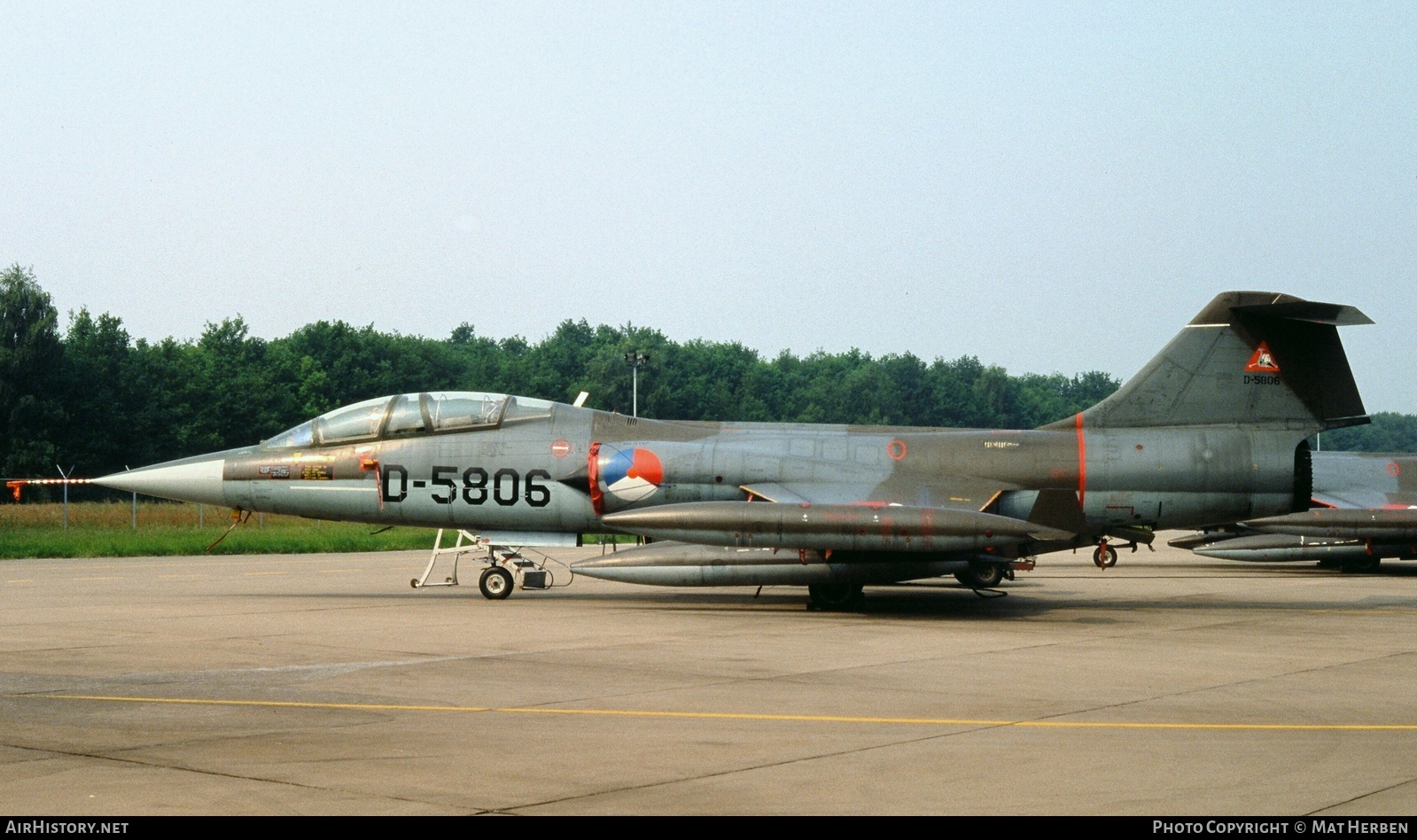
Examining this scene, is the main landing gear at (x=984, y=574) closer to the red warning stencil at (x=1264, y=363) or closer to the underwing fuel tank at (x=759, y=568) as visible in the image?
the underwing fuel tank at (x=759, y=568)

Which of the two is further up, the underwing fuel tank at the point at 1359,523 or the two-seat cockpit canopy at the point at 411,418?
the two-seat cockpit canopy at the point at 411,418

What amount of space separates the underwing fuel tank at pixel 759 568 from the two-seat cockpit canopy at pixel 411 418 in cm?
276

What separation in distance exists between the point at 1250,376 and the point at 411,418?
448 inches

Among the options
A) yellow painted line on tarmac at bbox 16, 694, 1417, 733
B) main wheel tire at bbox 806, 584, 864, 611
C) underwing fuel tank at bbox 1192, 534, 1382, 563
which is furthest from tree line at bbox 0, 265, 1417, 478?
yellow painted line on tarmac at bbox 16, 694, 1417, 733

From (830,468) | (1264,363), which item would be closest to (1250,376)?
(1264,363)

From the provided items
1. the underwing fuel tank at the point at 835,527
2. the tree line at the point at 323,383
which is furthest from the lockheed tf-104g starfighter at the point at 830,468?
the tree line at the point at 323,383

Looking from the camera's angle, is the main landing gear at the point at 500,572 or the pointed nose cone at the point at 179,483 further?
the main landing gear at the point at 500,572

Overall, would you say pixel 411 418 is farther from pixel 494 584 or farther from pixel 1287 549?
pixel 1287 549

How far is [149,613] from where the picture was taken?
1561cm

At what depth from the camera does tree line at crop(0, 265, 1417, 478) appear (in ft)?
205

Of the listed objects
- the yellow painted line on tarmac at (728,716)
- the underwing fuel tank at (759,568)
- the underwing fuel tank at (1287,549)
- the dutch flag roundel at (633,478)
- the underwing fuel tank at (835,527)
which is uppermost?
the dutch flag roundel at (633,478)

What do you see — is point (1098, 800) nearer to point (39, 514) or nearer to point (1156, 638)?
point (1156, 638)

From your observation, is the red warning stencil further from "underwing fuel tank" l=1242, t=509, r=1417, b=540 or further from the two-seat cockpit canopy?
the two-seat cockpit canopy

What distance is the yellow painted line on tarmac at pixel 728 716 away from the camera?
27.4 ft
